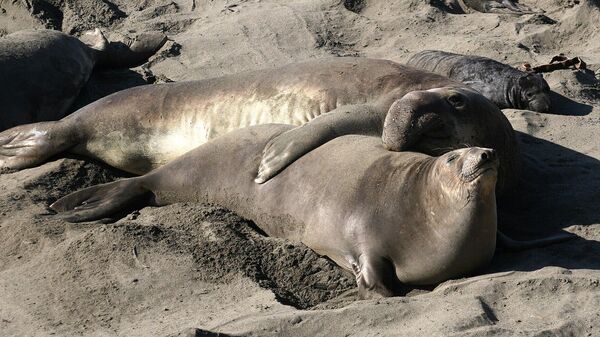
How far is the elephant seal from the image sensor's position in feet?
35.1

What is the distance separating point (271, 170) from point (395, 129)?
2.30 feet

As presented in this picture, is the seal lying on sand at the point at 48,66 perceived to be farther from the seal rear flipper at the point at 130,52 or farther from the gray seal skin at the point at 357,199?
the gray seal skin at the point at 357,199

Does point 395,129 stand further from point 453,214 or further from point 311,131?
point 453,214

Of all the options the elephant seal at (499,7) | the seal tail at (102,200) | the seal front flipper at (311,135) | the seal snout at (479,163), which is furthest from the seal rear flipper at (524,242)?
the elephant seal at (499,7)

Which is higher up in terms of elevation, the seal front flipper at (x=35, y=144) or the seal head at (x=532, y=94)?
the seal head at (x=532, y=94)

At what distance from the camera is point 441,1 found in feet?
35.1

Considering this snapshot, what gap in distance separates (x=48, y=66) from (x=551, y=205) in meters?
4.17

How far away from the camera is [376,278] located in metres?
5.12

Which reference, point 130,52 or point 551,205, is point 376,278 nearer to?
point 551,205

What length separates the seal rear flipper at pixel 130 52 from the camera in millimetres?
9133

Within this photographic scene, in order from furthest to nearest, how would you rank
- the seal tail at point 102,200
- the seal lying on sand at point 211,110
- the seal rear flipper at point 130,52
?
the seal rear flipper at point 130,52 < the seal lying on sand at point 211,110 < the seal tail at point 102,200

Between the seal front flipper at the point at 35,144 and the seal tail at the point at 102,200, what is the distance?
0.85 metres

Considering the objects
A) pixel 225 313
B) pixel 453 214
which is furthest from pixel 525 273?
pixel 225 313

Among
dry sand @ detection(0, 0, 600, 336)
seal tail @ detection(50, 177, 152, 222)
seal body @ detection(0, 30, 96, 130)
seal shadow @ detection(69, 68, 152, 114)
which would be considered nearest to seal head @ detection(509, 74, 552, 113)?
dry sand @ detection(0, 0, 600, 336)
